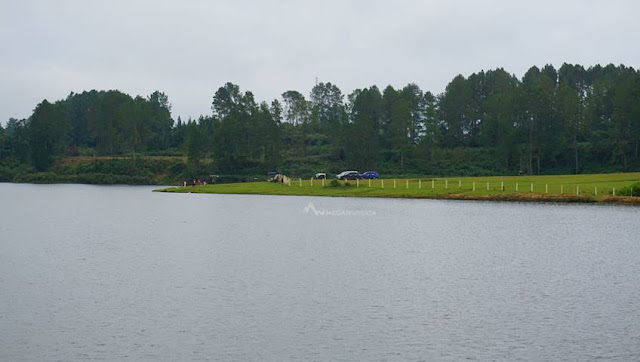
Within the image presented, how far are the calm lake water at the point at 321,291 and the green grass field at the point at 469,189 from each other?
29104 mm

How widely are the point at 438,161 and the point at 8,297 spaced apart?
16040 cm

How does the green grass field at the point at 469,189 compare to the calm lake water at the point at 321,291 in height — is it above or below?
above

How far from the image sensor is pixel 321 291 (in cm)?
3788

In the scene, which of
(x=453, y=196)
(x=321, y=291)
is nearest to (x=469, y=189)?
(x=453, y=196)

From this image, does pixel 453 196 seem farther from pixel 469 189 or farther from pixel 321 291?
pixel 321 291

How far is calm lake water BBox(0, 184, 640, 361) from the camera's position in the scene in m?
27.6

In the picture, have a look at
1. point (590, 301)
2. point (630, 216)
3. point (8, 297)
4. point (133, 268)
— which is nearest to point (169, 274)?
point (133, 268)

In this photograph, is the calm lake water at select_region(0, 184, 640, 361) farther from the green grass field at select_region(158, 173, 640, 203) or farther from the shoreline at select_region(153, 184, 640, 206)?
the green grass field at select_region(158, 173, 640, 203)

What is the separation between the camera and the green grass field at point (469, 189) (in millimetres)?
102512

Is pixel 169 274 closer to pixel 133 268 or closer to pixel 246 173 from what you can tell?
pixel 133 268

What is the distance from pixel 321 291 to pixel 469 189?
80.7 m

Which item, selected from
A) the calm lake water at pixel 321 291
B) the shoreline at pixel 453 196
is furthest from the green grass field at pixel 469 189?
the calm lake water at pixel 321 291

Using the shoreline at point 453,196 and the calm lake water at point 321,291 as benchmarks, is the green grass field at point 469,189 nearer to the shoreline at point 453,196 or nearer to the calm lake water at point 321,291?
the shoreline at point 453,196

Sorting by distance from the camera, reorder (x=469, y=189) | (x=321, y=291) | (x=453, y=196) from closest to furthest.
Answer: (x=321, y=291) < (x=453, y=196) < (x=469, y=189)
